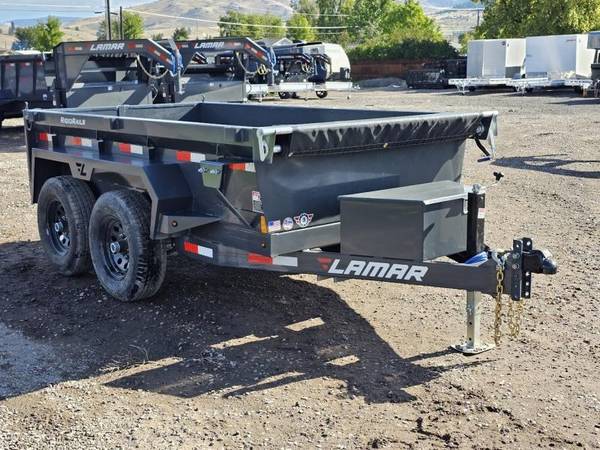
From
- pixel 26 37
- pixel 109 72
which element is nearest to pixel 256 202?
pixel 109 72

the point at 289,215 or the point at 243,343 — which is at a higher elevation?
the point at 289,215

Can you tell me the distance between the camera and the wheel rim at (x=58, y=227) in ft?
22.6

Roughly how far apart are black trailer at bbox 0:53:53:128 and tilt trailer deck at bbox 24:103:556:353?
13198 millimetres

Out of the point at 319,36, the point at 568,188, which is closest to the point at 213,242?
the point at 568,188

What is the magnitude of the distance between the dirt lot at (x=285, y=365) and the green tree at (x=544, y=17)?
Result: 3854 cm

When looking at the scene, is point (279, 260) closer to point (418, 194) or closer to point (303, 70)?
point (418, 194)

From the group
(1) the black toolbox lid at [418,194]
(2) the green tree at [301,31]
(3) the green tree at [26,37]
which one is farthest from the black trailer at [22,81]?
(3) the green tree at [26,37]

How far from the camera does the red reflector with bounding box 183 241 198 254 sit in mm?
5375

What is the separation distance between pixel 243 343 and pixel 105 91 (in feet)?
35.0

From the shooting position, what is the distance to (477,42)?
36.5m

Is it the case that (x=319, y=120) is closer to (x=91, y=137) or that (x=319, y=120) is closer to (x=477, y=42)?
(x=91, y=137)

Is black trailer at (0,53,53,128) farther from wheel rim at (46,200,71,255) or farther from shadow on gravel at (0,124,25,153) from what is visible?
wheel rim at (46,200,71,255)

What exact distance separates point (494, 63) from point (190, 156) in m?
33.0

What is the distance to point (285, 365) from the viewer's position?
4.86 m
